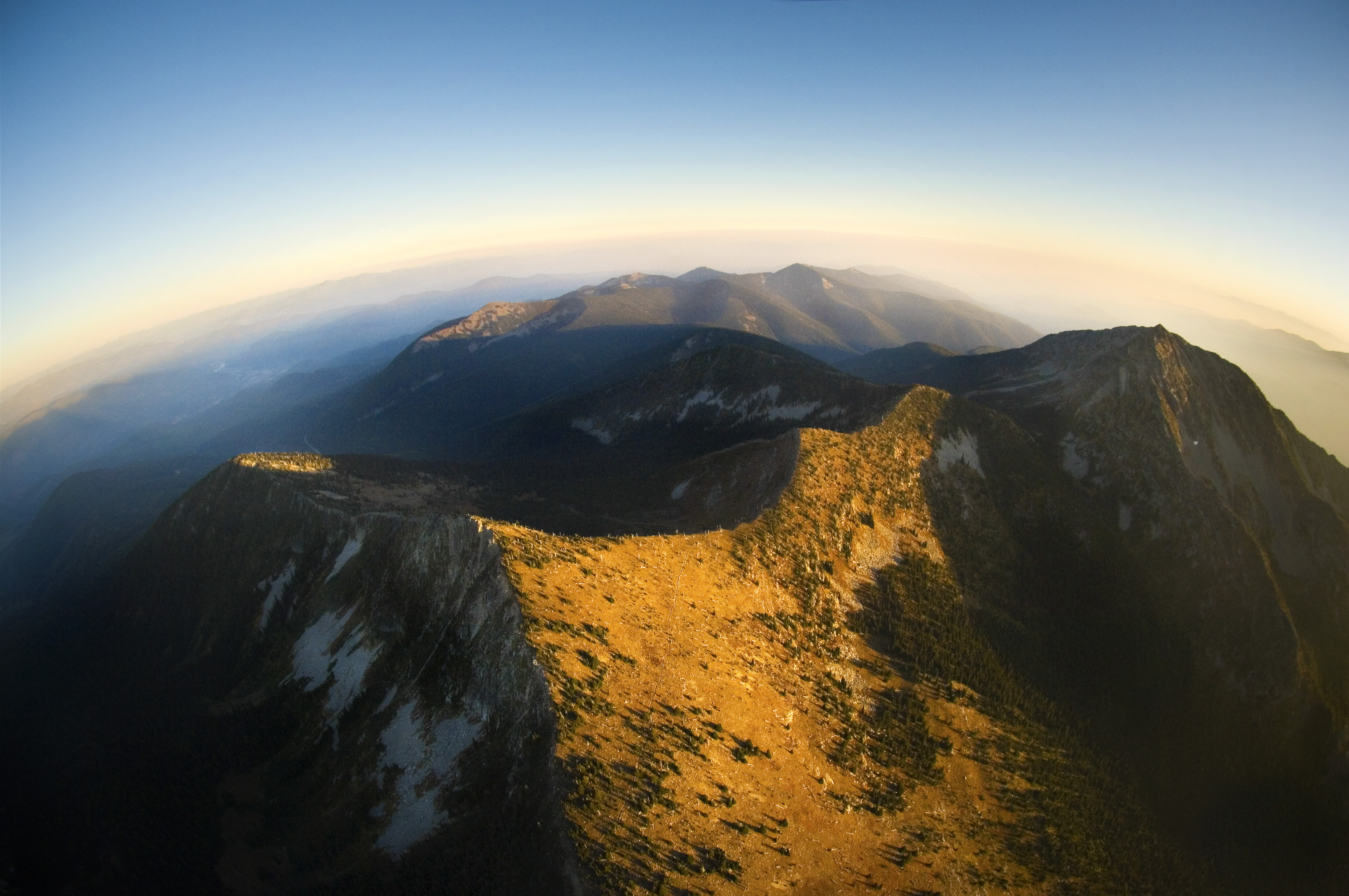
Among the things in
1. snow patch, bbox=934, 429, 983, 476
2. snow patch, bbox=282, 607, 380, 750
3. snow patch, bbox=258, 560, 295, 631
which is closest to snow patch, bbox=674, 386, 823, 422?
snow patch, bbox=934, 429, 983, 476

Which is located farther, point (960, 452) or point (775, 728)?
point (960, 452)

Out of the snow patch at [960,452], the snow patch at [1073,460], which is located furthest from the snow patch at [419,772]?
the snow patch at [1073,460]

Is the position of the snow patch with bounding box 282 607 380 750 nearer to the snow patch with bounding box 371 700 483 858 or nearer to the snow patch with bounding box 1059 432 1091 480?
the snow patch with bounding box 371 700 483 858

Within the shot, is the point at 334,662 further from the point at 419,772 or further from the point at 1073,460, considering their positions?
the point at 1073,460

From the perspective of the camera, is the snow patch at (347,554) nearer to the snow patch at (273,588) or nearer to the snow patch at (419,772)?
the snow patch at (273,588)

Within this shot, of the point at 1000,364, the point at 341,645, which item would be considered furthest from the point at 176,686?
the point at 1000,364

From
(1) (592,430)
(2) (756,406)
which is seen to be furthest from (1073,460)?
(1) (592,430)
